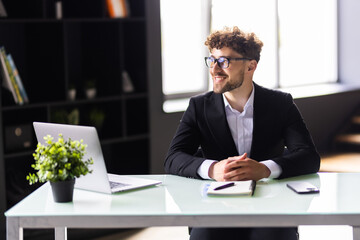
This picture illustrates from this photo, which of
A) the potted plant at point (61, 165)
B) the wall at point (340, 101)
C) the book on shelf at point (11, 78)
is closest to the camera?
Result: the potted plant at point (61, 165)

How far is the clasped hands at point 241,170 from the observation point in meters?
2.70

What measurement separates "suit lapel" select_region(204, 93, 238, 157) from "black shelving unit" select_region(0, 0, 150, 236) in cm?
166

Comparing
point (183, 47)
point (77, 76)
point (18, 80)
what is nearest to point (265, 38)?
point (183, 47)

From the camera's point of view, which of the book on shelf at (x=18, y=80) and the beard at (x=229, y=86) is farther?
the book on shelf at (x=18, y=80)

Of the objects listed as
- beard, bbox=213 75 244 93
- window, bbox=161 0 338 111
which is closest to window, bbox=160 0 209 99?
window, bbox=161 0 338 111

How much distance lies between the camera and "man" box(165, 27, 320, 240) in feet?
9.72

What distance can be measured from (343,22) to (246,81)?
5516 millimetres

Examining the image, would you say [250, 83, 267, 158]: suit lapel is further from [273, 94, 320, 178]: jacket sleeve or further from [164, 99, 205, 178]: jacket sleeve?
[164, 99, 205, 178]: jacket sleeve

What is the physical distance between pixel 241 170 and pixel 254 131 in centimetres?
40

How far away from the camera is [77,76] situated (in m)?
5.03

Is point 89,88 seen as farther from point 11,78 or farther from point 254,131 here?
point 254,131

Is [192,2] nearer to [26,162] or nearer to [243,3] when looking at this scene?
[243,3]

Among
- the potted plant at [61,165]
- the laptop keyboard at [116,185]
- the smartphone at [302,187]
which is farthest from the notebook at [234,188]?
the potted plant at [61,165]

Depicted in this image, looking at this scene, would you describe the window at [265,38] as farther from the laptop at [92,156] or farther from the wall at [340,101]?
the laptop at [92,156]
